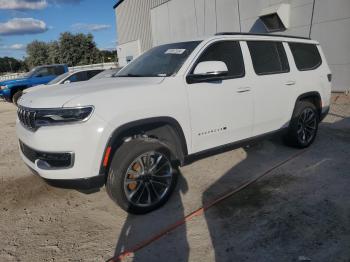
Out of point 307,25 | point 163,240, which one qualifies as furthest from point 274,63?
point 307,25

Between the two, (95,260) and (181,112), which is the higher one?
(181,112)

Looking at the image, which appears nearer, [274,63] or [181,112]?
[181,112]

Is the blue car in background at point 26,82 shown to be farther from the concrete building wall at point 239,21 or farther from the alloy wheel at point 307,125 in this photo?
the alloy wheel at point 307,125

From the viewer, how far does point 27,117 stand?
324 cm

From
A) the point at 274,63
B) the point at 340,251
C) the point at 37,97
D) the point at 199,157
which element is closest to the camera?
the point at 340,251

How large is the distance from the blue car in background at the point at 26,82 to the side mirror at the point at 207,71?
12.9m

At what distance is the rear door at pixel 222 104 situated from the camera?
12.1 feet

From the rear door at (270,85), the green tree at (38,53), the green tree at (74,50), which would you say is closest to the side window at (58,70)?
the rear door at (270,85)

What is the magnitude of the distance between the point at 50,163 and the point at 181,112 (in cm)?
145

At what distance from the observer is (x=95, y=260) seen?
282 cm

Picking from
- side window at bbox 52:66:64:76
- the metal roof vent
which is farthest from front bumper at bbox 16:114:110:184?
side window at bbox 52:66:64:76

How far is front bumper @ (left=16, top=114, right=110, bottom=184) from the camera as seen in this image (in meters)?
2.92

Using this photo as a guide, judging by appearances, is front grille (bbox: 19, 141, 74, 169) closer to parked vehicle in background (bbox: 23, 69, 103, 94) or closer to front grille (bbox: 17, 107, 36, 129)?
front grille (bbox: 17, 107, 36, 129)

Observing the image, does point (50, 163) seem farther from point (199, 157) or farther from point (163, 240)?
point (199, 157)
